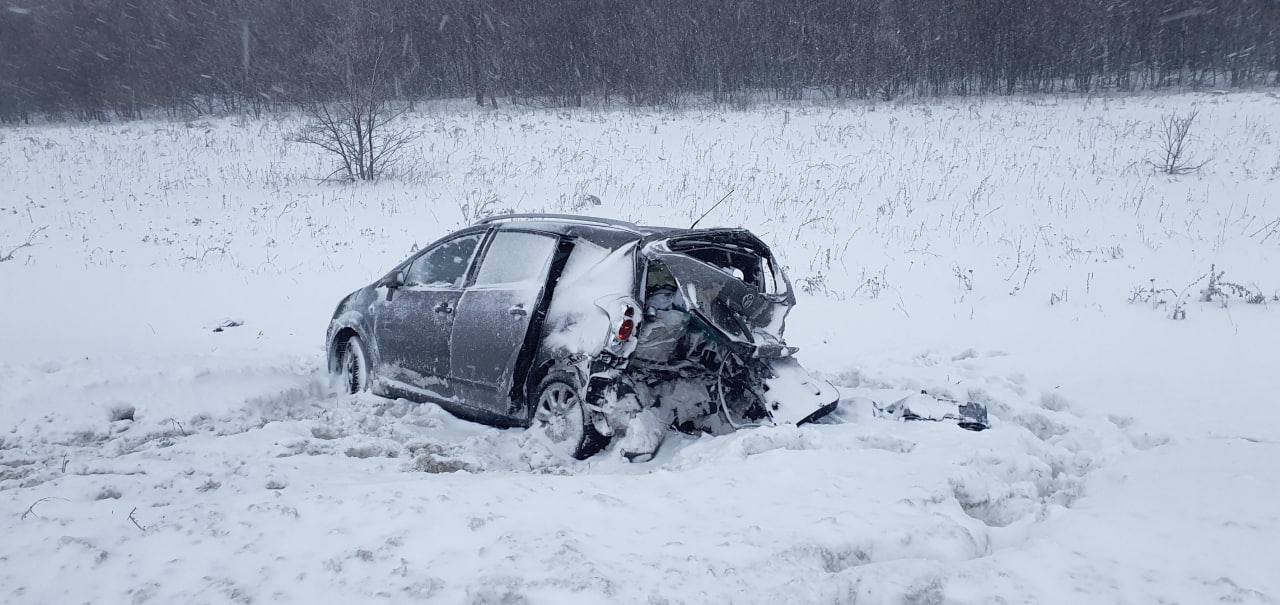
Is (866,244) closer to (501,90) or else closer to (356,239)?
(356,239)

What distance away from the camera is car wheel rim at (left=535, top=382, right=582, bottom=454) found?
4.72 meters

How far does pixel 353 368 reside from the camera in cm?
651

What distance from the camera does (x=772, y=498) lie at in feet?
11.6

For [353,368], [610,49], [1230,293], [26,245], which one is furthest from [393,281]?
[610,49]

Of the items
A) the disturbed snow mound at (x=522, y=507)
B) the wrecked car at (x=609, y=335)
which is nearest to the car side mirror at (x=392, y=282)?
the wrecked car at (x=609, y=335)

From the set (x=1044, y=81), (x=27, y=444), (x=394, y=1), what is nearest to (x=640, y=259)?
(x=27, y=444)

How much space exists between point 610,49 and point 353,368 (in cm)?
2863

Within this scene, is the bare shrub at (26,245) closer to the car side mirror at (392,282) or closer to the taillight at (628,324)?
the car side mirror at (392,282)

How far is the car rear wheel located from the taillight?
116 inches

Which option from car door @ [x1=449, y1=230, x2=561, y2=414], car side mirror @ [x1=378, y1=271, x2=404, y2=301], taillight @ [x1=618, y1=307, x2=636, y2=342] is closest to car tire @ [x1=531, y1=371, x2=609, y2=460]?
car door @ [x1=449, y1=230, x2=561, y2=414]

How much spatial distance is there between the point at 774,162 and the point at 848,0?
19.6 meters

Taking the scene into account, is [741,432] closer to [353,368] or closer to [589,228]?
[589,228]

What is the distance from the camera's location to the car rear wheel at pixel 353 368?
247 inches

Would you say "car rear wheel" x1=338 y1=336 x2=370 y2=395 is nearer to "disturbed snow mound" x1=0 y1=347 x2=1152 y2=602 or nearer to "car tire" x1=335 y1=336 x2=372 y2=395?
"car tire" x1=335 y1=336 x2=372 y2=395
